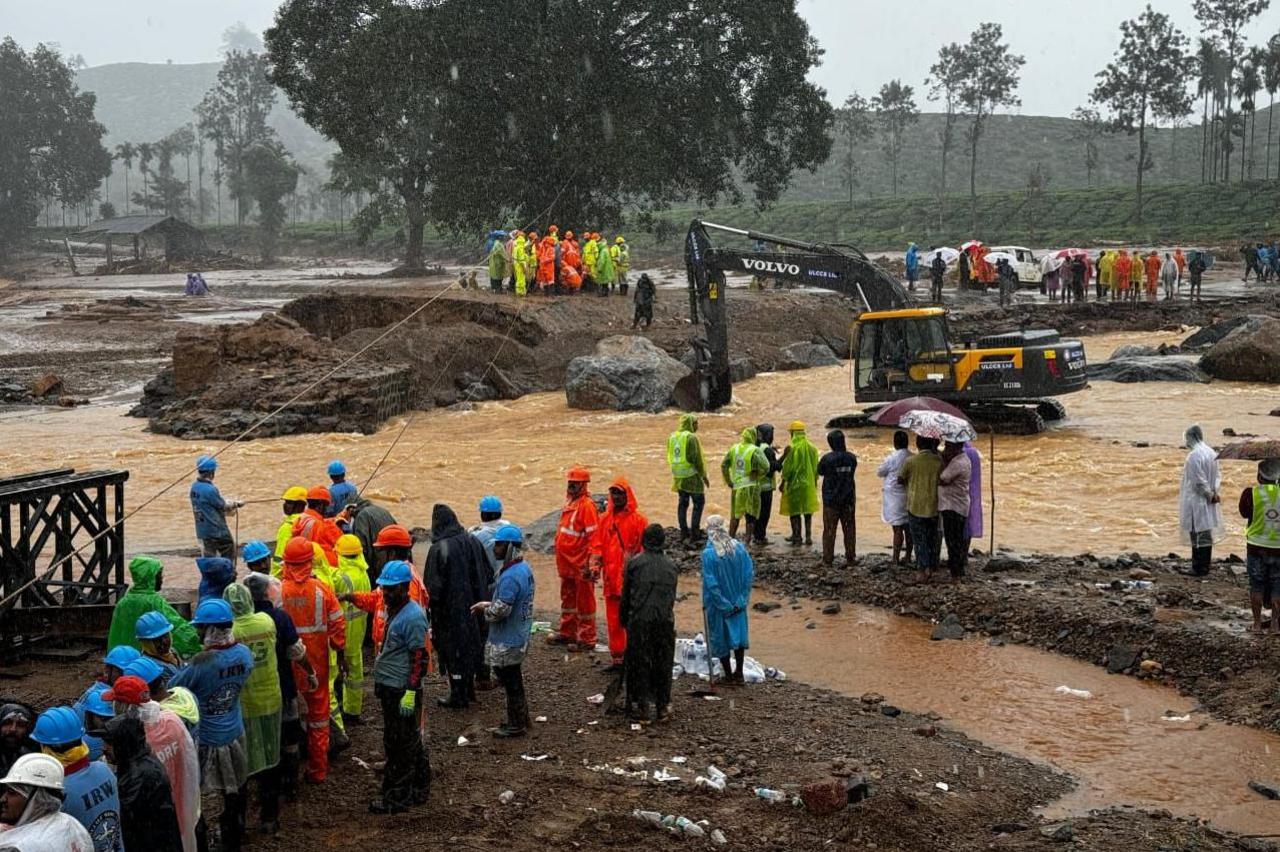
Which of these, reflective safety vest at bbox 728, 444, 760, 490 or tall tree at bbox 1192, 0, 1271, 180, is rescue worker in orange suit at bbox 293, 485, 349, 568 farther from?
tall tree at bbox 1192, 0, 1271, 180

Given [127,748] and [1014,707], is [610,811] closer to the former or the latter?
[127,748]

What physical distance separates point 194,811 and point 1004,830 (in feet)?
14.4

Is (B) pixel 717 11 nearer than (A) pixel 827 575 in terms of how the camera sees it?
No

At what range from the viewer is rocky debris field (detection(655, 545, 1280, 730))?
10234 millimetres

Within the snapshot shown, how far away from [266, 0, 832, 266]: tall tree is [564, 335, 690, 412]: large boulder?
1333cm

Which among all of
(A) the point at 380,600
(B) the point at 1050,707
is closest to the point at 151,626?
(A) the point at 380,600

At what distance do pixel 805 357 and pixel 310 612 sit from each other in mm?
27417

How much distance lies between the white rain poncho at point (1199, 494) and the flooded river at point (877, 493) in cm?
237

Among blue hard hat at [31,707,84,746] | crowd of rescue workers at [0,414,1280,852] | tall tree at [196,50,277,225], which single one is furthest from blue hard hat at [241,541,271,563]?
tall tree at [196,50,277,225]

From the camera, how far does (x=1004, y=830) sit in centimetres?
749

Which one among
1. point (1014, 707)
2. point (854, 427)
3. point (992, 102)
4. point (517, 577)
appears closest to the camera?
point (517, 577)

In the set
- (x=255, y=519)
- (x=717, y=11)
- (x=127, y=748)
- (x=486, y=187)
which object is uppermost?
(x=717, y=11)

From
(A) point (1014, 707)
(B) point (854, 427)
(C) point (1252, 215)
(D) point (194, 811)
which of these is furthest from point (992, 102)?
(D) point (194, 811)

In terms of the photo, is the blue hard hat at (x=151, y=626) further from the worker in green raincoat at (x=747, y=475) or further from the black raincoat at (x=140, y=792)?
the worker in green raincoat at (x=747, y=475)
